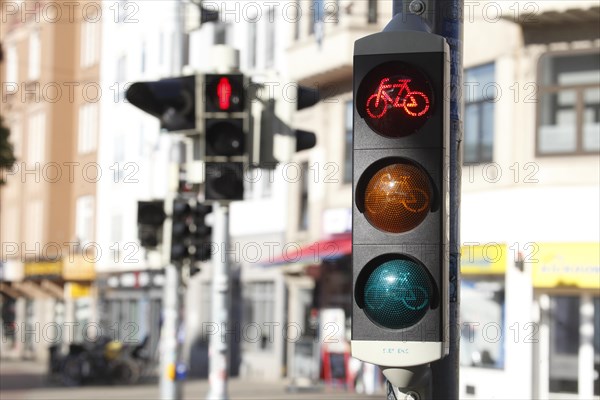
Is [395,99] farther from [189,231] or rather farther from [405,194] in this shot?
[189,231]

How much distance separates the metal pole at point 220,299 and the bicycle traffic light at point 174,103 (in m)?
1.32

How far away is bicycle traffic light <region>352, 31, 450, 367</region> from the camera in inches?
143

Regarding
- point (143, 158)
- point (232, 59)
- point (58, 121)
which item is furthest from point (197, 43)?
point (232, 59)

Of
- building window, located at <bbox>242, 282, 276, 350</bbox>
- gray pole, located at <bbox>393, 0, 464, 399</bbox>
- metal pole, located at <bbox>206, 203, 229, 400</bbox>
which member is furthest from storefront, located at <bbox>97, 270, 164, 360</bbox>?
gray pole, located at <bbox>393, 0, 464, 399</bbox>

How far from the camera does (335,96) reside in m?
29.2

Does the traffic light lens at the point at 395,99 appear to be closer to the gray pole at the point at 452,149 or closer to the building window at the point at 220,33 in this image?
the gray pole at the point at 452,149

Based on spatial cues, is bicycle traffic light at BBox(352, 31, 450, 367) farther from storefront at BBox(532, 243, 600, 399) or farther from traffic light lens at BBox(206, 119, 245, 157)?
storefront at BBox(532, 243, 600, 399)

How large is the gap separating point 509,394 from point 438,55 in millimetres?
19070

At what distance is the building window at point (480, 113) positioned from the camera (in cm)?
2327

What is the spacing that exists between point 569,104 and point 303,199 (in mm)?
11261

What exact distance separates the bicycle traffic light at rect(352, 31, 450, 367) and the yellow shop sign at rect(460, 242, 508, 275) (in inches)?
745

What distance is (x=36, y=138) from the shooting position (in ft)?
180

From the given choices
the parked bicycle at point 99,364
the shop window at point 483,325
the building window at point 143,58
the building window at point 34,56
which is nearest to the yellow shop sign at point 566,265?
the shop window at point 483,325

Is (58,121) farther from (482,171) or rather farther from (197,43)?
(482,171)
